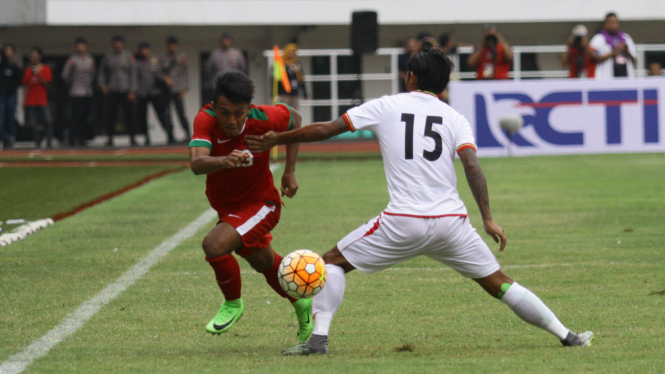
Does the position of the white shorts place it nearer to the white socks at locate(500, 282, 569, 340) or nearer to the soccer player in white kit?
the soccer player in white kit

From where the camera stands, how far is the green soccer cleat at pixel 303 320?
553 centimetres

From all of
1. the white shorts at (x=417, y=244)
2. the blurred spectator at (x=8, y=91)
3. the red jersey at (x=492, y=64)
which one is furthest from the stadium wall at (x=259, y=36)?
the white shorts at (x=417, y=244)

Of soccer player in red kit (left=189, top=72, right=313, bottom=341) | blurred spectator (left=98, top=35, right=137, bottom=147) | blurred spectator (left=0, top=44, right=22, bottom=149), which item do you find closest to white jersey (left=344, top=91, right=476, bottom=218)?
soccer player in red kit (left=189, top=72, right=313, bottom=341)

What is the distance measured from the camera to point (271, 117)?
5621 mm

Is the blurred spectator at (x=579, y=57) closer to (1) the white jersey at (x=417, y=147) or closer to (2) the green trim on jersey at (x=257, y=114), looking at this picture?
(2) the green trim on jersey at (x=257, y=114)

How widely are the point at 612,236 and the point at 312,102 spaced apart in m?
17.7

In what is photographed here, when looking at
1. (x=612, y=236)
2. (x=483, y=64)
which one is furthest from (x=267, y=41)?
(x=612, y=236)

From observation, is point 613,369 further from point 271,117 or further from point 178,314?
point 178,314

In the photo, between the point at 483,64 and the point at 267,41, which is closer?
the point at 483,64

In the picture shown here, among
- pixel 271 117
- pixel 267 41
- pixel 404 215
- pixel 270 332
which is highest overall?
pixel 267 41

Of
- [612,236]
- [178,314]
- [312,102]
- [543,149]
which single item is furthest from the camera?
[312,102]

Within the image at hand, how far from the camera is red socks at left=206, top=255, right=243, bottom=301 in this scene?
18.0 ft

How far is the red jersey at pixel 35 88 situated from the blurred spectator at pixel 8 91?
21cm

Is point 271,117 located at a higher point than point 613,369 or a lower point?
higher
